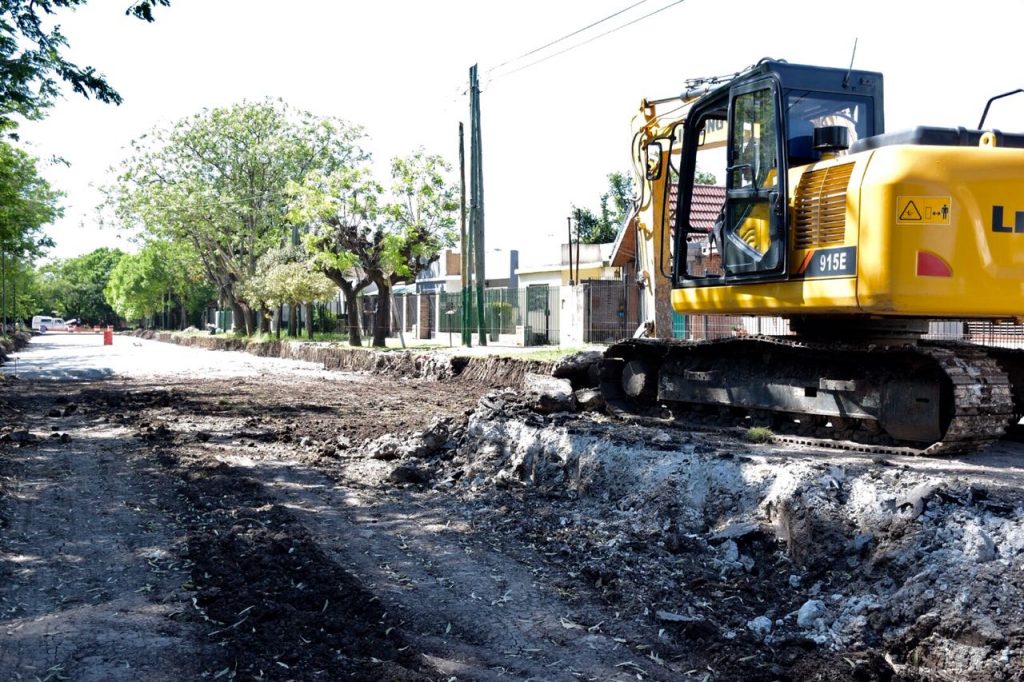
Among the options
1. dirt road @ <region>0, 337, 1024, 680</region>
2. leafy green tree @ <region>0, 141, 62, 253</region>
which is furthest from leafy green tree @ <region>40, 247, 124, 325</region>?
dirt road @ <region>0, 337, 1024, 680</region>

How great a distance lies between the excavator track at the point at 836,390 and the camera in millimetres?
8055

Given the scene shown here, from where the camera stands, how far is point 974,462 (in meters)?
7.83

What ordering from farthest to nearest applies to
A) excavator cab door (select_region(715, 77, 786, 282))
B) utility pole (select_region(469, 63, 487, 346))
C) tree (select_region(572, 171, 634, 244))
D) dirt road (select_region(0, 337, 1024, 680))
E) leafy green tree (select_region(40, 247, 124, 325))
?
leafy green tree (select_region(40, 247, 124, 325))
tree (select_region(572, 171, 634, 244))
utility pole (select_region(469, 63, 487, 346))
excavator cab door (select_region(715, 77, 786, 282))
dirt road (select_region(0, 337, 1024, 680))

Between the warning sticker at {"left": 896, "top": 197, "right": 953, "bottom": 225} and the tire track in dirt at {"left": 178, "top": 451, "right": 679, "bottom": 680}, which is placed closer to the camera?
the tire track in dirt at {"left": 178, "top": 451, "right": 679, "bottom": 680}

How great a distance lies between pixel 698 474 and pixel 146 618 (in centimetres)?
432

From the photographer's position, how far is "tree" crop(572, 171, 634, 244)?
177 feet

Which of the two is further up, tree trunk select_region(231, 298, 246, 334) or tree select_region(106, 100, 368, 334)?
tree select_region(106, 100, 368, 334)

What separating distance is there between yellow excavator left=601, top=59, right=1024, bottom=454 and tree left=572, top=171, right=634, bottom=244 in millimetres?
43157

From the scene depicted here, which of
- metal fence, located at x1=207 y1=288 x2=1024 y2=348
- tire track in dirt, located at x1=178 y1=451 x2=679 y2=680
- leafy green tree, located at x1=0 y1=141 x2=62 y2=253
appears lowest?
tire track in dirt, located at x1=178 y1=451 x2=679 y2=680

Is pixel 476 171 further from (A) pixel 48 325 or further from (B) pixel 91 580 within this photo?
(A) pixel 48 325

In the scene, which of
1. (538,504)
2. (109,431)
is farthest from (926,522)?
(109,431)

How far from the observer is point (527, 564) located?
267 inches

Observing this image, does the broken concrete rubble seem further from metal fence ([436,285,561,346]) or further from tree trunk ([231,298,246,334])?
tree trunk ([231,298,246,334])

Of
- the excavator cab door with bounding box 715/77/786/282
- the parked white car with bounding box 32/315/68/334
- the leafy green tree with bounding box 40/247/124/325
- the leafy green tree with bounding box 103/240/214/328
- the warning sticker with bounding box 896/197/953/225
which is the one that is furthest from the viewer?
the leafy green tree with bounding box 40/247/124/325
